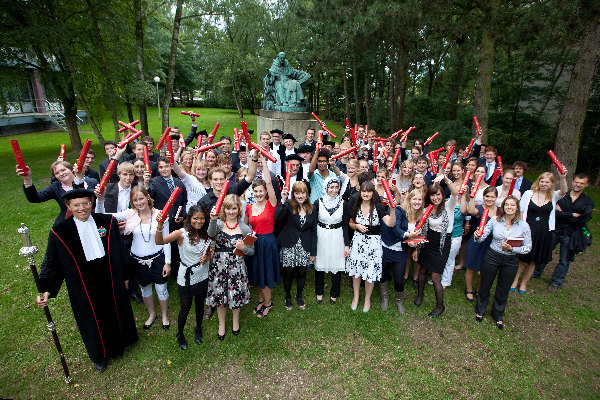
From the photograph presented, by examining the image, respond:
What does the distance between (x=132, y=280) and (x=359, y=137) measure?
7556mm

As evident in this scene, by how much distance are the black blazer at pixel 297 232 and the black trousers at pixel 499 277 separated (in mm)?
2486

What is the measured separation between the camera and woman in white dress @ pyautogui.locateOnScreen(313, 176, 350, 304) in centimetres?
464

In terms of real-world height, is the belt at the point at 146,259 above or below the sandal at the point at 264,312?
above

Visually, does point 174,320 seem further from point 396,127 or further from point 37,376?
point 396,127

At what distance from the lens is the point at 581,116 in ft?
26.5

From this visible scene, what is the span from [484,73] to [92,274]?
38.5 ft

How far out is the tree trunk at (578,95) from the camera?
7.73 m

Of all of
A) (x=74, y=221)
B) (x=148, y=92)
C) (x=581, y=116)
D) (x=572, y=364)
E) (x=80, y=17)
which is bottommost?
(x=572, y=364)

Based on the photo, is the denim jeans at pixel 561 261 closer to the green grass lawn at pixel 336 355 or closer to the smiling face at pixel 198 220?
the green grass lawn at pixel 336 355

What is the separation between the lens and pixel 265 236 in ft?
14.5

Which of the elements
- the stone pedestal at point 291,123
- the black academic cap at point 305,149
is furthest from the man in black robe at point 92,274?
the stone pedestal at point 291,123

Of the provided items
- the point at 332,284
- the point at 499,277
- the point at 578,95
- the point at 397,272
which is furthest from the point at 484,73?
the point at 332,284

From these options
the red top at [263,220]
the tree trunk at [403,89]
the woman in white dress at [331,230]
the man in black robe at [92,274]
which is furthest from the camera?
the tree trunk at [403,89]

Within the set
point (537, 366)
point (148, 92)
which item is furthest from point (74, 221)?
point (148, 92)
